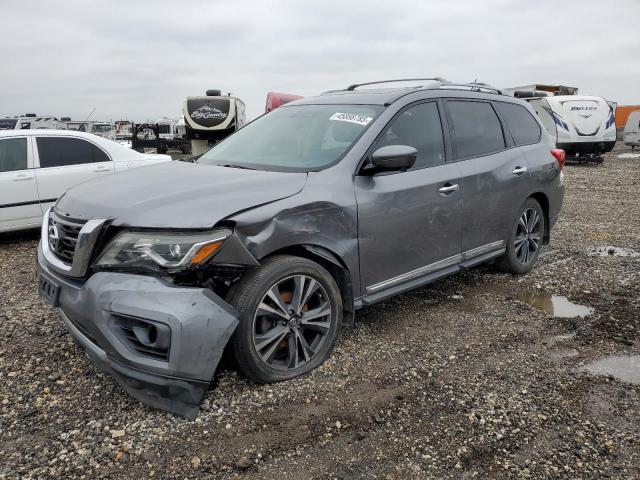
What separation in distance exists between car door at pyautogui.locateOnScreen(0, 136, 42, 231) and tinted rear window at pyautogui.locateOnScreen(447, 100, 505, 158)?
17.3ft

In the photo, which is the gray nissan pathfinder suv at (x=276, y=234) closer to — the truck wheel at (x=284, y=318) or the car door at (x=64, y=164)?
the truck wheel at (x=284, y=318)

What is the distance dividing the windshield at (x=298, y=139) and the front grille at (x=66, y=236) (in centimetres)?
116

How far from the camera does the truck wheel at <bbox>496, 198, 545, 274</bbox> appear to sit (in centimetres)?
481

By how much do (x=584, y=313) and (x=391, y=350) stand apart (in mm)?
1869

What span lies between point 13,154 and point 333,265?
531 centimetres

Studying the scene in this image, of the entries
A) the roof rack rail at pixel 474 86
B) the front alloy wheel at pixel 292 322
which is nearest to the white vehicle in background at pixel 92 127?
the roof rack rail at pixel 474 86

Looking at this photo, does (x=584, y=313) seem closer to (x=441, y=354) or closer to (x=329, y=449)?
(x=441, y=354)

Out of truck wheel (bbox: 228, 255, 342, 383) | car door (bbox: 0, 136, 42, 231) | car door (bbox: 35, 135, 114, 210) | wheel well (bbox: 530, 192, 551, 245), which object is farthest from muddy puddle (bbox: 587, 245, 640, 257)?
car door (bbox: 0, 136, 42, 231)

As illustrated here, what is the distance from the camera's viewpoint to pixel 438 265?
153 inches

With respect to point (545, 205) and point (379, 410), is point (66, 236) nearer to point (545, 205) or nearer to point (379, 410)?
point (379, 410)

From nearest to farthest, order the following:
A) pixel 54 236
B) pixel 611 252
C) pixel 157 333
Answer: pixel 157 333, pixel 54 236, pixel 611 252

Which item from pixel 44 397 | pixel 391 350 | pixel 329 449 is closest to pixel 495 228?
pixel 391 350

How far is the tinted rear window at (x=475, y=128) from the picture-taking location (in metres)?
4.13

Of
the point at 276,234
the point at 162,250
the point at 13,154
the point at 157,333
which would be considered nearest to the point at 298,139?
the point at 276,234
